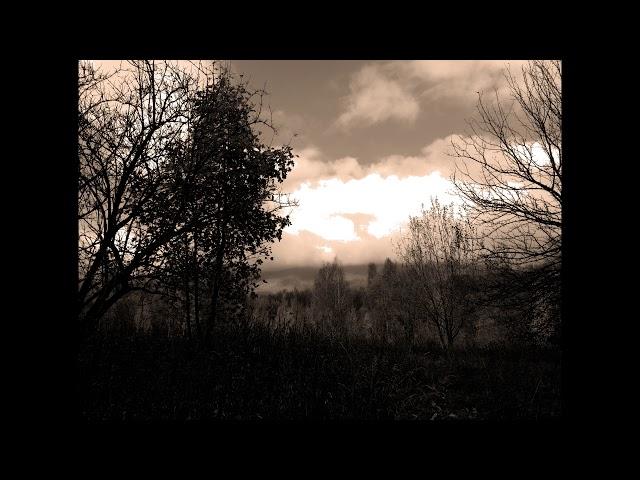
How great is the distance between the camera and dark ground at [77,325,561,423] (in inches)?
205

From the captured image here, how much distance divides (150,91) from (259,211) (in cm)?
246

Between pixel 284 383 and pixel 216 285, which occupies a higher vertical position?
pixel 216 285

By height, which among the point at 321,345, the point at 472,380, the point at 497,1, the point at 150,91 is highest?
the point at 150,91

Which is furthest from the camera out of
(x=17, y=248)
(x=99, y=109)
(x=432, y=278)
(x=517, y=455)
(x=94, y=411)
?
(x=432, y=278)

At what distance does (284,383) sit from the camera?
19.8ft

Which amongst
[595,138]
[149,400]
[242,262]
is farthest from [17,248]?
[242,262]

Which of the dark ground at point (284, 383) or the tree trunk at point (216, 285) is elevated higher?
the tree trunk at point (216, 285)

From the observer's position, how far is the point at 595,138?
1.42 meters

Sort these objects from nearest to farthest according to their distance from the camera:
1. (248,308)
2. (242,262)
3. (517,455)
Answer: (517,455)
(242,262)
(248,308)

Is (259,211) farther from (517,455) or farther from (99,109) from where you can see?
(517,455)

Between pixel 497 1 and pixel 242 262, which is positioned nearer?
pixel 497 1

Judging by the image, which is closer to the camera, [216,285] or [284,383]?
[284,383]

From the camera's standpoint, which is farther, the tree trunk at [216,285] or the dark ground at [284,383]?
the tree trunk at [216,285]

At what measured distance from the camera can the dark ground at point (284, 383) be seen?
5.20 metres
